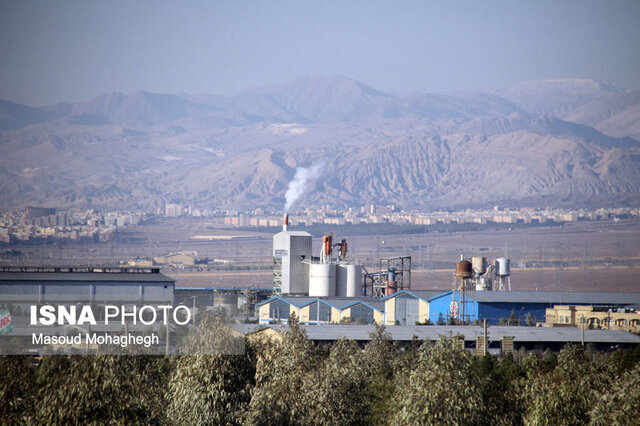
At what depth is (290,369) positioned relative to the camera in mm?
30094

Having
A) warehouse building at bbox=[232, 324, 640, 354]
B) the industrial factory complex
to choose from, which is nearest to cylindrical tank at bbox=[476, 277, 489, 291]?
the industrial factory complex

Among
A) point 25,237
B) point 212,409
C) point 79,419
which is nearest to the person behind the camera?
point 79,419

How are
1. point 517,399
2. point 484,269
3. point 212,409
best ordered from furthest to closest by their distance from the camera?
1. point 484,269
2. point 517,399
3. point 212,409

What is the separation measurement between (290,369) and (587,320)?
48.0 metres

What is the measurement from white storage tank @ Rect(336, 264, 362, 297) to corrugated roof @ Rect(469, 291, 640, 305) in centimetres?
955

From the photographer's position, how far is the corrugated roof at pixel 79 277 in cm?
6288

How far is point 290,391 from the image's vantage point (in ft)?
91.4

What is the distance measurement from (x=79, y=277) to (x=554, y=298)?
4093 centimetres

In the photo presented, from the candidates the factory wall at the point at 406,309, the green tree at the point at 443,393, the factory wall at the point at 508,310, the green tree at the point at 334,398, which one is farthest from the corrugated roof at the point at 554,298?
the green tree at the point at 443,393

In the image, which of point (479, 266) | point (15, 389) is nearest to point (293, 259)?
point (479, 266)

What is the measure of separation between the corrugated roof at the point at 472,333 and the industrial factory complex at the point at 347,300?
0.24ft

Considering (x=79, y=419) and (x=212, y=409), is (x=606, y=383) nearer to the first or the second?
(x=212, y=409)

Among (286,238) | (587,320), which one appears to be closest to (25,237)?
(286,238)

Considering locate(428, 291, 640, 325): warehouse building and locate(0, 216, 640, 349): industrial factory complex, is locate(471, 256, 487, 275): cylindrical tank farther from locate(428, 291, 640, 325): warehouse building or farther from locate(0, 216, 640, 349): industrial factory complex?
locate(428, 291, 640, 325): warehouse building
